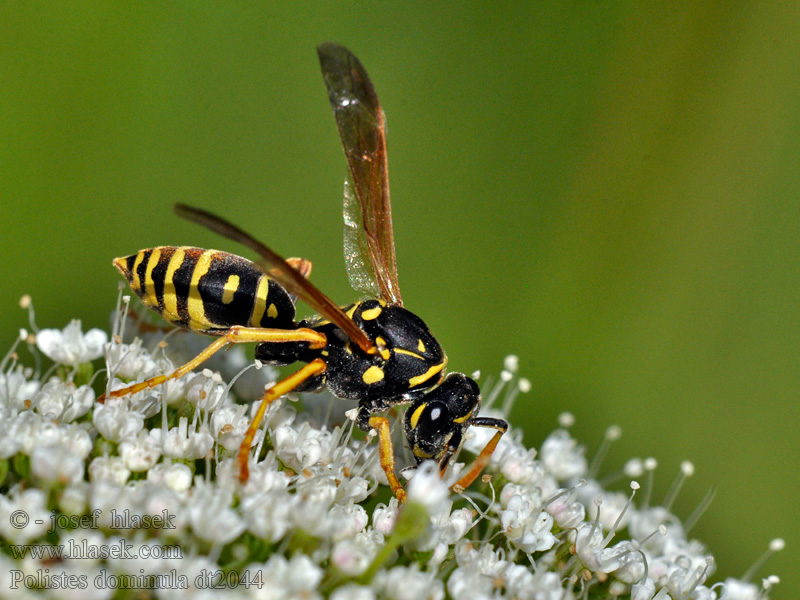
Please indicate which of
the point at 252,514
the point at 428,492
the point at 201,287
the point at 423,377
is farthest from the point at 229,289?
the point at 428,492

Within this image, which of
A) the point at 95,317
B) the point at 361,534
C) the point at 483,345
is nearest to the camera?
the point at 361,534

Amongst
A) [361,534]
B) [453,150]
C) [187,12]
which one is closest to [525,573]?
[361,534]

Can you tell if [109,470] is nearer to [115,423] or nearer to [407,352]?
[115,423]

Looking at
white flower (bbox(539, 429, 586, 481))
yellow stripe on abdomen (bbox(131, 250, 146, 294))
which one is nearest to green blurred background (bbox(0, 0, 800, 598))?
white flower (bbox(539, 429, 586, 481))

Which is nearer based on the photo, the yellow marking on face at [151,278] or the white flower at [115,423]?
the white flower at [115,423]

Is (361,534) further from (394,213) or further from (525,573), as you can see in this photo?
(394,213)

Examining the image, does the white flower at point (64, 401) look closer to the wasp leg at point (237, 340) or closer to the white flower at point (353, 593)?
the wasp leg at point (237, 340)

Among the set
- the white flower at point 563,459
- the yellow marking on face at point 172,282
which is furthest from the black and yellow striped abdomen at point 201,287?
the white flower at point 563,459
